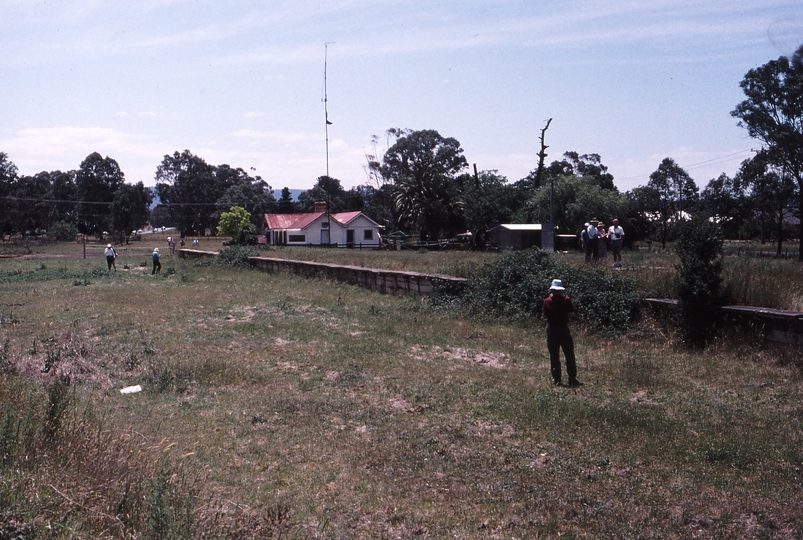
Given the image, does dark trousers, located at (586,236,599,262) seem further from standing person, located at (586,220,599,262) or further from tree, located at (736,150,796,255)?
tree, located at (736,150,796,255)

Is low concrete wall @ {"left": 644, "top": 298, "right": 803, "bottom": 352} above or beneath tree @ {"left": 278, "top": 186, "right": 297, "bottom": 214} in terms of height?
beneath

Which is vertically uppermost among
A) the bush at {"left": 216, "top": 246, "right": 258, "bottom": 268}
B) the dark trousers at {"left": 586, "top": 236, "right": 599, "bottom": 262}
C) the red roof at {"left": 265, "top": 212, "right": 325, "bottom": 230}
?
the red roof at {"left": 265, "top": 212, "right": 325, "bottom": 230}

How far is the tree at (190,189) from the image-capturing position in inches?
4198

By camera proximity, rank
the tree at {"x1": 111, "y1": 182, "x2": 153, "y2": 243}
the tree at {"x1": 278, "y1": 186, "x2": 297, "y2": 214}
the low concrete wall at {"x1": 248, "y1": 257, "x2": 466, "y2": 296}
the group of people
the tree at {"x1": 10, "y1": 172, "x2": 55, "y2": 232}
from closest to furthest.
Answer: the group of people
the low concrete wall at {"x1": 248, "y1": 257, "x2": 466, "y2": 296}
the tree at {"x1": 111, "y1": 182, "x2": 153, "y2": 243}
the tree at {"x1": 10, "y1": 172, "x2": 55, "y2": 232}
the tree at {"x1": 278, "y1": 186, "x2": 297, "y2": 214}

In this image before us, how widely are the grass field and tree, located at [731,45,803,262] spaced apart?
126 ft

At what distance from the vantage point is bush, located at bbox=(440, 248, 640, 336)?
44.4 feet

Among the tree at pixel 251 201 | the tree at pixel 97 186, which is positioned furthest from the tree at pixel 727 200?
the tree at pixel 97 186

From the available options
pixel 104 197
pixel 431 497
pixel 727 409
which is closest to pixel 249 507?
pixel 431 497

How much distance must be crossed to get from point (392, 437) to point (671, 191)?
2427 inches

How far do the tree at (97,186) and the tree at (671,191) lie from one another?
7215 cm

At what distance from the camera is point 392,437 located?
7547 millimetres

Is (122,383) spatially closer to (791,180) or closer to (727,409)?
(727,409)

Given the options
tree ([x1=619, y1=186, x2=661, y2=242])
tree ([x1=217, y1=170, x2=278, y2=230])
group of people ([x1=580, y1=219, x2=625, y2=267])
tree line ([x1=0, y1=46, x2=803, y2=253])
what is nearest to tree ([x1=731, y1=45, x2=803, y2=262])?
tree line ([x1=0, y1=46, x2=803, y2=253])

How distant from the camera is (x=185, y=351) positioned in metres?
12.3
